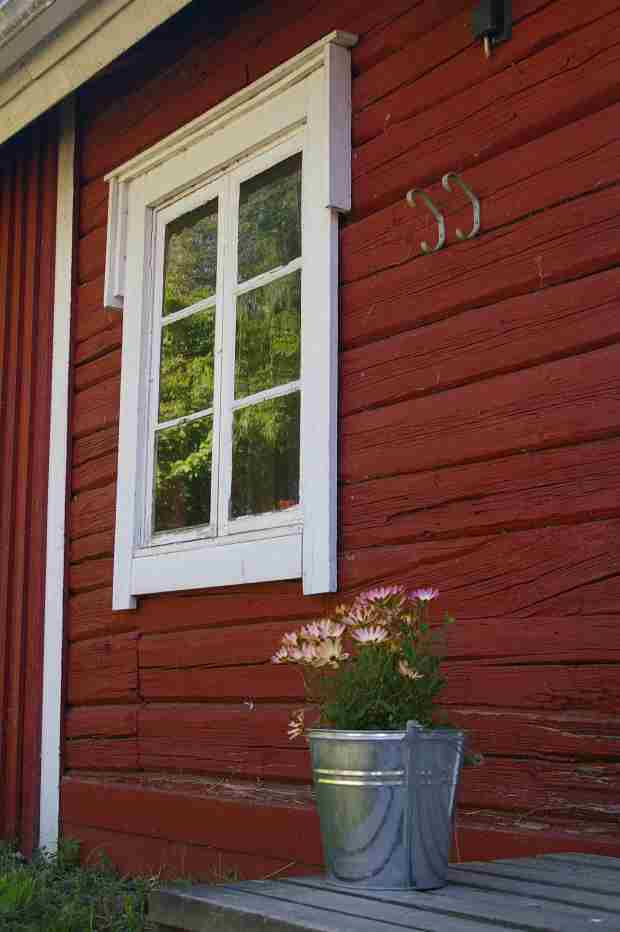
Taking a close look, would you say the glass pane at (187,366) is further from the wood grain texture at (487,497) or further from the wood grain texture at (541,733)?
the wood grain texture at (541,733)

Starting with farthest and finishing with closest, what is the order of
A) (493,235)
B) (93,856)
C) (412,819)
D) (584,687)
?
(93,856), (493,235), (584,687), (412,819)

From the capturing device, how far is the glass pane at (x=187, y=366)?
4.14 metres

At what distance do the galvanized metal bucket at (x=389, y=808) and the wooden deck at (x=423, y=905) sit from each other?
0.04 metres

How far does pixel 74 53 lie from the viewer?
13.8 ft

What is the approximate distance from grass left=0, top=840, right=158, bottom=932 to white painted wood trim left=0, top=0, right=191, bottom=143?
2.66 metres

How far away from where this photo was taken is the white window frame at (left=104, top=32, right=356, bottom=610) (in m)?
3.48

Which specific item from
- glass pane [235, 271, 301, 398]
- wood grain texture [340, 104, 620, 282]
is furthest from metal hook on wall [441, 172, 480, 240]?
glass pane [235, 271, 301, 398]

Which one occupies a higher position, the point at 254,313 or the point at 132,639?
the point at 254,313

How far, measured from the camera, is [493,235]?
10.1 ft

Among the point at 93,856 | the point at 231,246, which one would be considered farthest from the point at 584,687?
the point at 93,856

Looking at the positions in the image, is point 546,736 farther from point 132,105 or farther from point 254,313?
point 132,105

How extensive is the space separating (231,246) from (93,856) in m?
2.16

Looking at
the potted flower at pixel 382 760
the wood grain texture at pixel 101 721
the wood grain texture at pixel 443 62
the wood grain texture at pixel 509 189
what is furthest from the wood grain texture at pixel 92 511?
the potted flower at pixel 382 760

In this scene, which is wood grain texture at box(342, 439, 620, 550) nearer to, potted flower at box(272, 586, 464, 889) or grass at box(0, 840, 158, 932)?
potted flower at box(272, 586, 464, 889)
